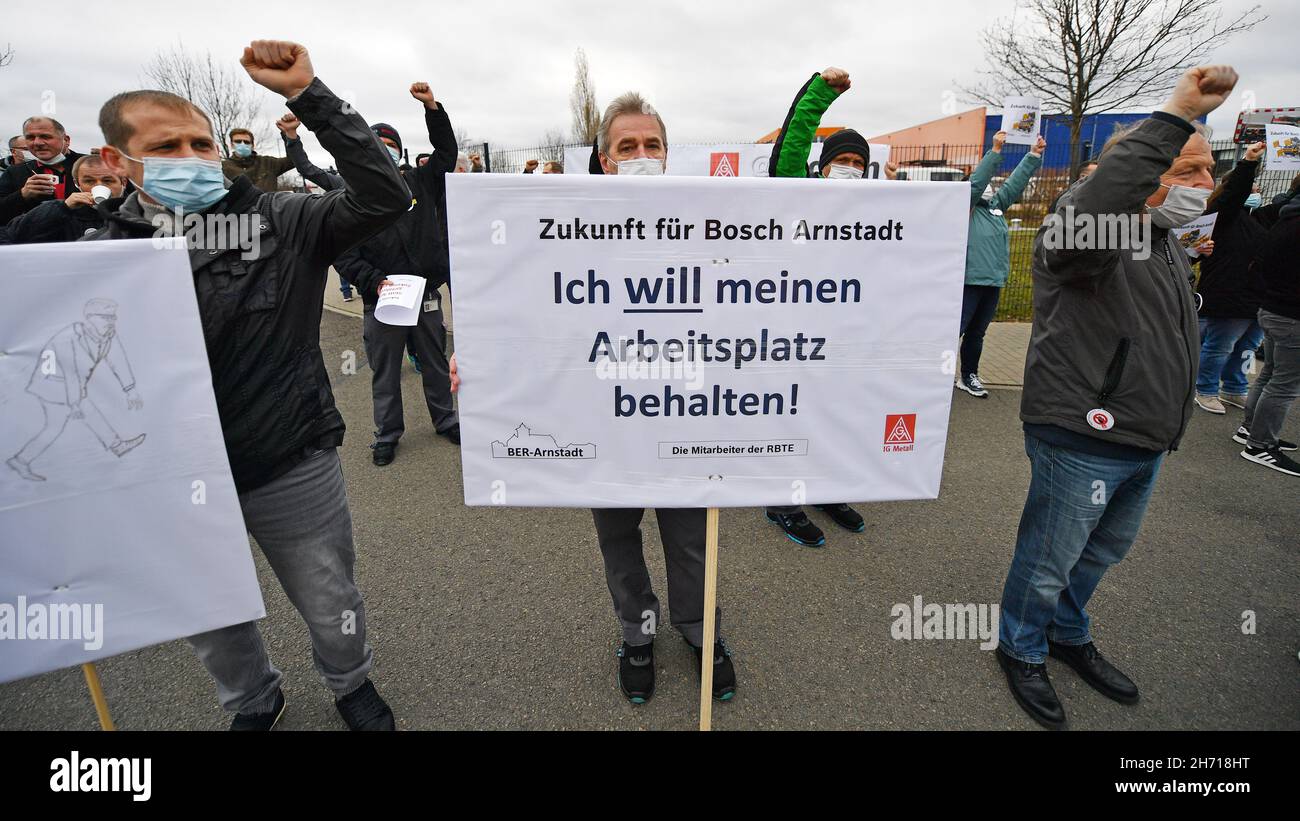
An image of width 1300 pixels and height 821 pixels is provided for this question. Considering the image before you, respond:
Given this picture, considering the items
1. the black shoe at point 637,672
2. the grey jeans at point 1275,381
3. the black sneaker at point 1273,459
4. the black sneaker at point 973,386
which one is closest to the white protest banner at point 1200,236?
the grey jeans at point 1275,381

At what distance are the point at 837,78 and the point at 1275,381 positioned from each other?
4.43 meters

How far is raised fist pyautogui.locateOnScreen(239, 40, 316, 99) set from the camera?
165cm

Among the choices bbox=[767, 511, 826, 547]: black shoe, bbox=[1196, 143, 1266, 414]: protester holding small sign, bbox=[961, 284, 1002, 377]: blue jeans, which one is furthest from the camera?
bbox=[961, 284, 1002, 377]: blue jeans

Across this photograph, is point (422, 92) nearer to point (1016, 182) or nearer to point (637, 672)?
point (637, 672)

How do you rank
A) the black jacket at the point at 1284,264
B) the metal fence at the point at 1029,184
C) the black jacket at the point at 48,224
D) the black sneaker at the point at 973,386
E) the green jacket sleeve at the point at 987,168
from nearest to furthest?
the black jacket at the point at 48,224
the black jacket at the point at 1284,264
the green jacket sleeve at the point at 987,168
the black sneaker at the point at 973,386
the metal fence at the point at 1029,184

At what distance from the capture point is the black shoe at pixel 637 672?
93.7 inches

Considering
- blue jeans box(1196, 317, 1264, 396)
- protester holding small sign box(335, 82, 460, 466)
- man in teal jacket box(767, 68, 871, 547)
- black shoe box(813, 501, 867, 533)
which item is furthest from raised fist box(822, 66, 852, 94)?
blue jeans box(1196, 317, 1264, 396)

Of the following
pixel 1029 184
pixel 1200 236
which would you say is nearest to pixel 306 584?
pixel 1200 236

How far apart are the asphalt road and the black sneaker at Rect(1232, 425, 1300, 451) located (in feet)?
2.21

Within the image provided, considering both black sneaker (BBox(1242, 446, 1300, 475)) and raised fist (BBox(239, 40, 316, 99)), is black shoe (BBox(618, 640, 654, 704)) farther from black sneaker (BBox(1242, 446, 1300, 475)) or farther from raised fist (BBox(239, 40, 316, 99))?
black sneaker (BBox(1242, 446, 1300, 475))

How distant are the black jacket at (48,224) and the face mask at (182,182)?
2990 mm

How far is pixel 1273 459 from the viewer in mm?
4527

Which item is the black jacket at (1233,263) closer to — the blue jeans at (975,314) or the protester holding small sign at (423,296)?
the blue jeans at (975,314)

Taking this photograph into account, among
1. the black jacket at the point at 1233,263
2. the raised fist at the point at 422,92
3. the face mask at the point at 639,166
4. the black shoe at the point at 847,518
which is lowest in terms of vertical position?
the black shoe at the point at 847,518
